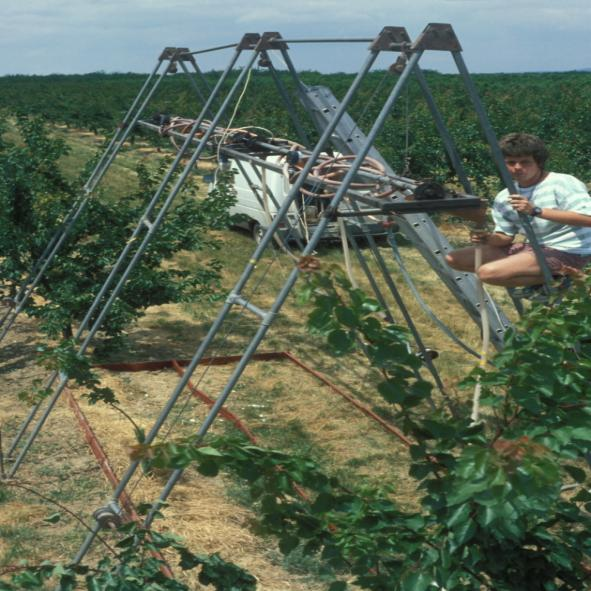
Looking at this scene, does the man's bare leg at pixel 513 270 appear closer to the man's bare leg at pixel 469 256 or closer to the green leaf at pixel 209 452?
the man's bare leg at pixel 469 256

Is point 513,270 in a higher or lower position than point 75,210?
higher

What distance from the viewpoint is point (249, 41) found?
6.13 m

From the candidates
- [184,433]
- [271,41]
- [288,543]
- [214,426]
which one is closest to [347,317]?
[288,543]

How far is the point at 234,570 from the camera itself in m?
2.77

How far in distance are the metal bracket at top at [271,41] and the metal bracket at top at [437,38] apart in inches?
70.7

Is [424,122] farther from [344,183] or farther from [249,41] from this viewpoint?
[344,183]

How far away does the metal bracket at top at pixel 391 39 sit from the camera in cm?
446

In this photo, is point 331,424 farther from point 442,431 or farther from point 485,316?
point 442,431

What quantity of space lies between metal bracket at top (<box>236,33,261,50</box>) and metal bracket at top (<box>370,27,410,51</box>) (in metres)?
1.79

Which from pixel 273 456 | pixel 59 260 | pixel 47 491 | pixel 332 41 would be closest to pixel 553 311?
pixel 273 456

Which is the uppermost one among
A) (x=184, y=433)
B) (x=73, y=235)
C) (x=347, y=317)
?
→ (x=347, y=317)

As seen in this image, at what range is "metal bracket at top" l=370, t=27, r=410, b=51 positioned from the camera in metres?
4.46

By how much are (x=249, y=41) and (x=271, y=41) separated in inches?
7.0

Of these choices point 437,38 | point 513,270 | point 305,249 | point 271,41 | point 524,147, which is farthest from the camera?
point 271,41
